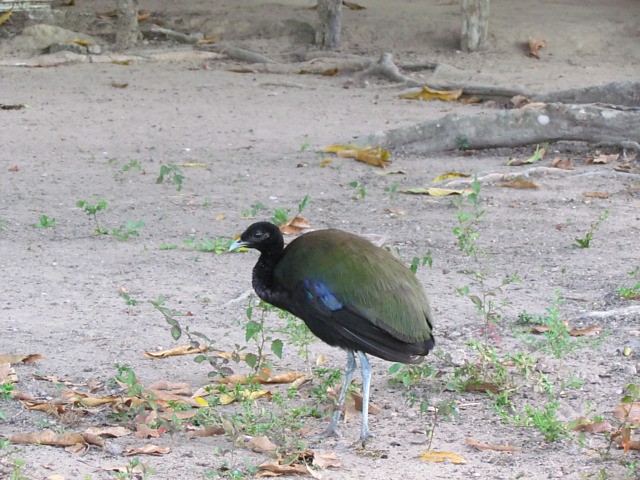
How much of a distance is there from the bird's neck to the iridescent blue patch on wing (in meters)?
0.16

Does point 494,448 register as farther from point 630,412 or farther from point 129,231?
point 129,231

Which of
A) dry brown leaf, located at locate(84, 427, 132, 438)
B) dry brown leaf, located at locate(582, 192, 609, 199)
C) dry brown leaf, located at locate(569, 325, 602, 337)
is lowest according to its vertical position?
dry brown leaf, located at locate(84, 427, 132, 438)

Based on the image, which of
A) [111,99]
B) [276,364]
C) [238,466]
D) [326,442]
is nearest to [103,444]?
[238,466]

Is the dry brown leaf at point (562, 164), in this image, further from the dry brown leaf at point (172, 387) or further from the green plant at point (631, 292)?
the dry brown leaf at point (172, 387)

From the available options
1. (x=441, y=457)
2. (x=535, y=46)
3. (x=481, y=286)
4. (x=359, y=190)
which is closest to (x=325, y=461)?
(x=441, y=457)

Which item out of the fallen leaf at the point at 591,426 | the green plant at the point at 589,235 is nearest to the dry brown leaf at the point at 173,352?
the fallen leaf at the point at 591,426

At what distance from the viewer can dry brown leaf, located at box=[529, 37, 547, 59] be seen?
14234mm

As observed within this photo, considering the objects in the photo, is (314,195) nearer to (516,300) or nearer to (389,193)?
(389,193)

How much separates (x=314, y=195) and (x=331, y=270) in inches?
161

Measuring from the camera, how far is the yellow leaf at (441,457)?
3.84m

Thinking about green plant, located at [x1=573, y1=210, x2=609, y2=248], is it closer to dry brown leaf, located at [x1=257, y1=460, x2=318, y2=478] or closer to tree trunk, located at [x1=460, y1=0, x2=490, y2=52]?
dry brown leaf, located at [x1=257, y1=460, x2=318, y2=478]

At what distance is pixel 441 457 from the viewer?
3859 mm

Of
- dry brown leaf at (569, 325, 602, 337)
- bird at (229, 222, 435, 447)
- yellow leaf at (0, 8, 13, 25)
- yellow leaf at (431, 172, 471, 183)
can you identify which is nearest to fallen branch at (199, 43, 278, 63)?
yellow leaf at (0, 8, 13, 25)

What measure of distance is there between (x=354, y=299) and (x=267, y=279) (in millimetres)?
381
